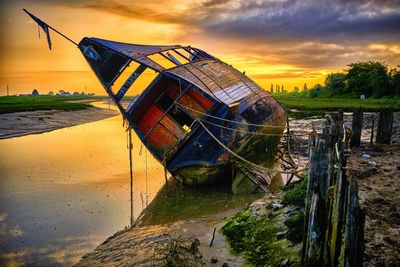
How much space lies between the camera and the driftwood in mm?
3494

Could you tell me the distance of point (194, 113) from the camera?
1261 cm

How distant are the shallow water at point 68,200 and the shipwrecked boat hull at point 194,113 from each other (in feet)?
4.16

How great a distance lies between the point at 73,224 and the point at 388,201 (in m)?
7.72

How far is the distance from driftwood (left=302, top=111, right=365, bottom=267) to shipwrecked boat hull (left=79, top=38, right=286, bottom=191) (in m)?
4.22

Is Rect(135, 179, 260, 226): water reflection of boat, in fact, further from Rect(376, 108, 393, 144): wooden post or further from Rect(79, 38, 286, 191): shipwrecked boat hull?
Rect(376, 108, 393, 144): wooden post

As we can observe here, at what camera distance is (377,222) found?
577 cm

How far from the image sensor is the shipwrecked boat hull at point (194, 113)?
10875 mm

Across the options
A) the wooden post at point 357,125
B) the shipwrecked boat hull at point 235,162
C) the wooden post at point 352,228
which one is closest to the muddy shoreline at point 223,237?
the wooden post at point 352,228

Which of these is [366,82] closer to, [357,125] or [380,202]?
[357,125]

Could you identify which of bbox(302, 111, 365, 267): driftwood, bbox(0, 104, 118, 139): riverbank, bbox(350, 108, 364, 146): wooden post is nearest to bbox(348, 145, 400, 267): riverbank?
bbox(302, 111, 365, 267): driftwood

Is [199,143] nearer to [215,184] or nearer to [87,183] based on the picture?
[215,184]

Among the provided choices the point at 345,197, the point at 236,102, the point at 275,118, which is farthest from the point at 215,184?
the point at 345,197

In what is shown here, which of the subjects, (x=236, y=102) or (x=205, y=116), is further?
(x=236, y=102)

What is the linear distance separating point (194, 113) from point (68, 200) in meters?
5.34
